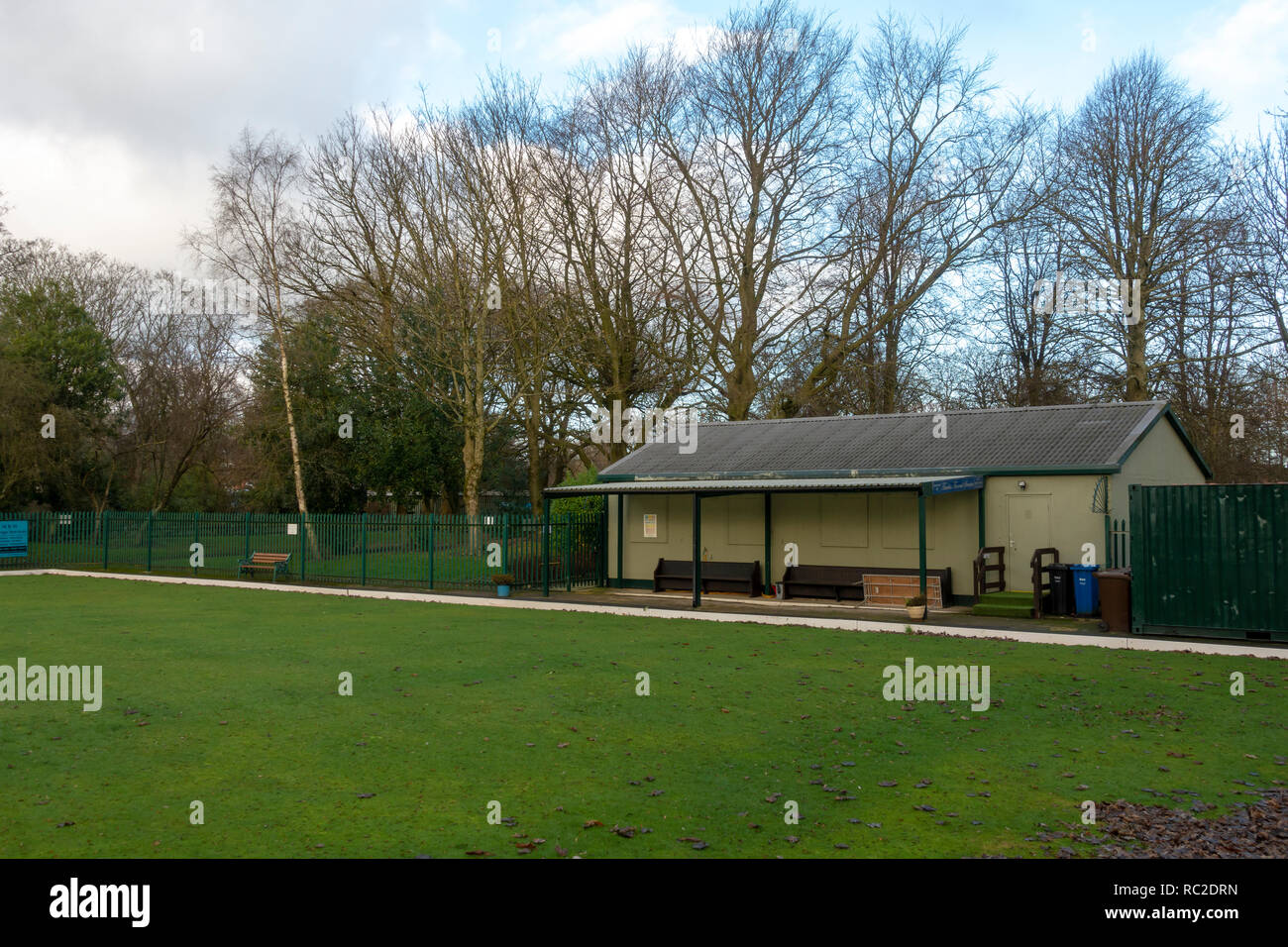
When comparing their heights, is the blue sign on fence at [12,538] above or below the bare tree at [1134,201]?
below

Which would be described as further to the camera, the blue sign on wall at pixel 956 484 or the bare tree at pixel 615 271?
the bare tree at pixel 615 271

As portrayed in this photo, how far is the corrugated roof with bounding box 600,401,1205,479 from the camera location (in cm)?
1934

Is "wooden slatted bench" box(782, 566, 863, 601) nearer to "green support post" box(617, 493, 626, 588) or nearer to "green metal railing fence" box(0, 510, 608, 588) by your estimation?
"green support post" box(617, 493, 626, 588)

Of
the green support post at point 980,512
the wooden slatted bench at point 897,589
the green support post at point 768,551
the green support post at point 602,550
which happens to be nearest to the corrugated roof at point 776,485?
the green support post at point 980,512

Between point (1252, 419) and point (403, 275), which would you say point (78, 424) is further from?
point (1252, 419)

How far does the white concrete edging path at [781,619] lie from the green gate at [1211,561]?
1.51ft

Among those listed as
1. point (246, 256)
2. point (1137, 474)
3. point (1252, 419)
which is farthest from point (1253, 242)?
point (246, 256)

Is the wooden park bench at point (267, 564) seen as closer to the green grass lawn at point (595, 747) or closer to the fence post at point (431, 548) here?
the fence post at point (431, 548)

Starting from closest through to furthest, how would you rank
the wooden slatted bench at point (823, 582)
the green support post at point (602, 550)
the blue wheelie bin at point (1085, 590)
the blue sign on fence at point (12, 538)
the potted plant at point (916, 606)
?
the potted plant at point (916, 606) → the blue wheelie bin at point (1085, 590) → the wooden slatted bench at point (823, 582) → the green support post at point (602, 550) → the blue sign on fence at point (12, 538)

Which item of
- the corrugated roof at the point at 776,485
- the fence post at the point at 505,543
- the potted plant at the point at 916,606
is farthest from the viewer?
the fence post at the point at 505,543

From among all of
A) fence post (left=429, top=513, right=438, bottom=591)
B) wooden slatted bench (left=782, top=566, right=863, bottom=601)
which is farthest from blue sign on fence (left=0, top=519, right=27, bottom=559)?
wooden slatted bench (left=782, top=566, right=863, bottom=601)

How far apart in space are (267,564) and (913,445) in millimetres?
17303

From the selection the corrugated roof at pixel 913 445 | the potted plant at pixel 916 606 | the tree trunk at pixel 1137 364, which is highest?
the tree trunk at pixel 1137 364

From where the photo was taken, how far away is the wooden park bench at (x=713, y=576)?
71.7 feet
